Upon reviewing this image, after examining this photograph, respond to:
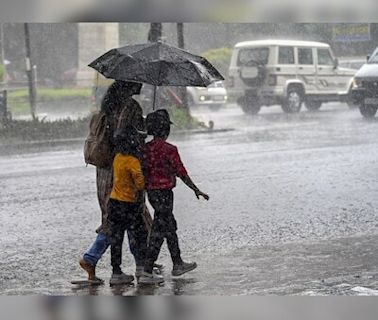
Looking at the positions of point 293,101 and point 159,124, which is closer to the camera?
point 159,124

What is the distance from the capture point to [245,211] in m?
9.83

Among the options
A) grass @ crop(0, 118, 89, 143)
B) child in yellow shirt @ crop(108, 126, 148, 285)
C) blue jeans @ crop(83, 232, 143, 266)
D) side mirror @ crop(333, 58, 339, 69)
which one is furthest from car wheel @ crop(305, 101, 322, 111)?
child in yellow shirt @ crop(108, 126, 148, 285)

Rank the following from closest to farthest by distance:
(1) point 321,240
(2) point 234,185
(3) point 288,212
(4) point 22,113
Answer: (1) point 321,240, (3) point 288,212, (2) point 234,185, (4) point 22,113

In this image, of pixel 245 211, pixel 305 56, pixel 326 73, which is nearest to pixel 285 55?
pixel 305 56

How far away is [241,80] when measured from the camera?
1225 cm

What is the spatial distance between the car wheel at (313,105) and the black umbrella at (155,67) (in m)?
8.09

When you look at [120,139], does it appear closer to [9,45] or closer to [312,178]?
[312,178]

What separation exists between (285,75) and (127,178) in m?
6.70

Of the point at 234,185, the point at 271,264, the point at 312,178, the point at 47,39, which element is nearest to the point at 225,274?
the point at 271,264

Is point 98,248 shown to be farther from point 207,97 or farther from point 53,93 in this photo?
point 207,97

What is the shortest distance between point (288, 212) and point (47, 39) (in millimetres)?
5192

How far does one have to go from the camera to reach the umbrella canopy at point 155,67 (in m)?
6.37

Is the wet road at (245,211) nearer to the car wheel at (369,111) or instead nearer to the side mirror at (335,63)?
the car wheel at (369,111)

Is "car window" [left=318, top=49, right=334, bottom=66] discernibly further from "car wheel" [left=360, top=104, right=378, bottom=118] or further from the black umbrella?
the black umbrella
